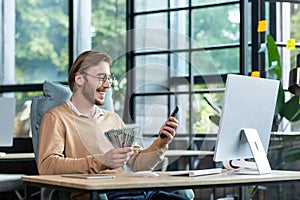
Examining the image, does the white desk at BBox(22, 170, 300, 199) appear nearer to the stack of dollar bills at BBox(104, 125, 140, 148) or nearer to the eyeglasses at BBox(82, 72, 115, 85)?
the stack of dollar bills at BBox(104, 125, 140, 148)

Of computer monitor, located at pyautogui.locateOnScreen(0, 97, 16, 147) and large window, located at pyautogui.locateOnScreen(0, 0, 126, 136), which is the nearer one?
computer monitor, located at pyautogui.locateOnScreen(0, 97, 16, 147)

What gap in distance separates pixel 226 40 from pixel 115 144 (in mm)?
2880

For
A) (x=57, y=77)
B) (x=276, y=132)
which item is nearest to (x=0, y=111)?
(x=57, y=77)

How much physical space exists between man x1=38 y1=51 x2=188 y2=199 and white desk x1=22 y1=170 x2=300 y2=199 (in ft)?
0.30

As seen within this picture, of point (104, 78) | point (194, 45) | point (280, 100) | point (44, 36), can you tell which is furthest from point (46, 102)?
point (44, 36)

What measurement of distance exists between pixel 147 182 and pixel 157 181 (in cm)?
5

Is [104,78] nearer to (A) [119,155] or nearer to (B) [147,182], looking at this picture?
(A) [119,155]

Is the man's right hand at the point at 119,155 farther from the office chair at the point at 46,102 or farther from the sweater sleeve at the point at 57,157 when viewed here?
the office chair at the point at 46,102

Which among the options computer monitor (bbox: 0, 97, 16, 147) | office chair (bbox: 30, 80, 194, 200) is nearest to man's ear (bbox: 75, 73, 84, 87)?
office chair (bbox: 30, 80, 194, 200)

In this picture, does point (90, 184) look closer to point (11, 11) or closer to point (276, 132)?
point (276, 132)

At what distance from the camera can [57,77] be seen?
6.11m

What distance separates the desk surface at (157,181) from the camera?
2.34 meters

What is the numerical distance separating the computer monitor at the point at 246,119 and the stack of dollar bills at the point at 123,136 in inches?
15.8

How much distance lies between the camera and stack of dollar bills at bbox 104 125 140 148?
2527 millimetres
